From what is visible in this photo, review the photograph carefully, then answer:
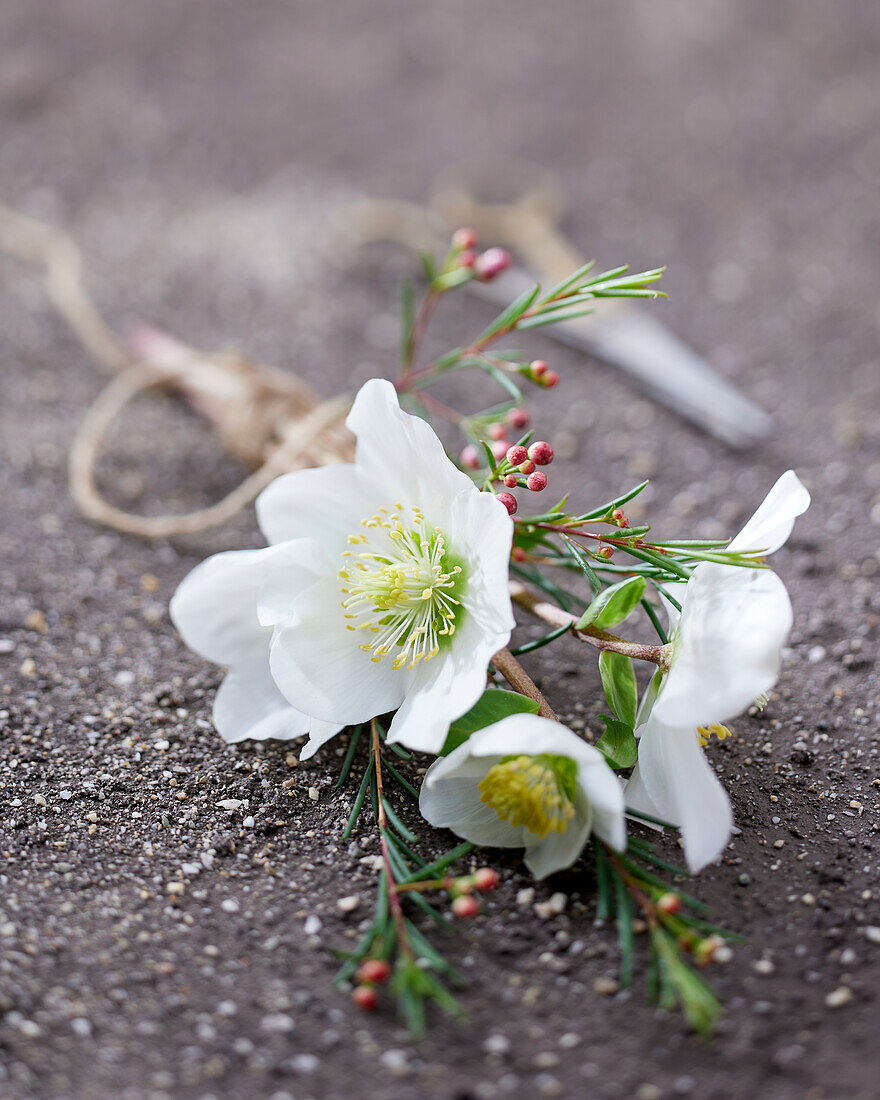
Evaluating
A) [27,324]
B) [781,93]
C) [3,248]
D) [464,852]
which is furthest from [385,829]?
[781,93]

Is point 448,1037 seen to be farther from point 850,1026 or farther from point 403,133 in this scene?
point 403,133

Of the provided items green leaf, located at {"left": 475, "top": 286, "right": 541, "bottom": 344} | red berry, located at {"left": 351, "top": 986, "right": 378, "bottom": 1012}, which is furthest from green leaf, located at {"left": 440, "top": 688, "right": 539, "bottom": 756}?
green leaf, located at {"left": 475, "top": 286, "right": 541, "bottom": 344}

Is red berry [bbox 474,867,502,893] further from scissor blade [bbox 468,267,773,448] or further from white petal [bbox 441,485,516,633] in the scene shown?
scissor blade [bbox 468,267,773,448]

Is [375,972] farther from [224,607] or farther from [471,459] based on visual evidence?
[471,459]

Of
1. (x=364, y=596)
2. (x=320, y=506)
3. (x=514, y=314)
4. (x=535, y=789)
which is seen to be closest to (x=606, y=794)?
(x=535, y=789)

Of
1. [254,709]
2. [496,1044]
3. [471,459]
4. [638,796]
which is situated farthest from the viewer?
[471,459]
